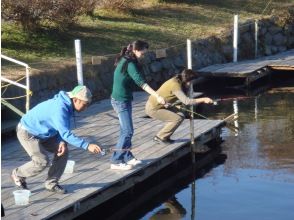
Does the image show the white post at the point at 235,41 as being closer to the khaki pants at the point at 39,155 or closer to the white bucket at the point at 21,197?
the khaki pants at the point at 39,155

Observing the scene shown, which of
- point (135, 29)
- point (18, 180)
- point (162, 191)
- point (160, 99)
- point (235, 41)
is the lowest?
point (162, 191)

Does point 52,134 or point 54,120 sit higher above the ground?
point 54,120

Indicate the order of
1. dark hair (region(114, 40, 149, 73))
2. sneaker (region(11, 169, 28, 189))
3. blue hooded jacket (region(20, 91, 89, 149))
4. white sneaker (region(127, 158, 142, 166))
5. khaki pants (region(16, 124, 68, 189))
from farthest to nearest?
1. white sneaker (region(127, 158, 142, 166))
2. dark hair (region(114, 40, 149, 73))
3. sneaker (region(11, 169, 28, 189))
4. khaki pants (region(16, 124, 68, 189))
5. blue hooded jacket (region(20, 91, 89, 149))

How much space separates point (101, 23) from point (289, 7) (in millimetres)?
9754

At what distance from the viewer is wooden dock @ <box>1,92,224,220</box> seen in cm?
845

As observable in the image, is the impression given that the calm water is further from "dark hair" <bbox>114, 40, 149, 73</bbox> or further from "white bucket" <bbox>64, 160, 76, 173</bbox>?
"dark hair" <bbox>114, 40, 149, 73</bbox>

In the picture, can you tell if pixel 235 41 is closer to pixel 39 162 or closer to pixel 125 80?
pixel 125 80

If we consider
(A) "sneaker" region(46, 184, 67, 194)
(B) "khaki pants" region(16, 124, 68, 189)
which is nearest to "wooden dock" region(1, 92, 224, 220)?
(A) "sneaker" region(46, 184, 67, 194)

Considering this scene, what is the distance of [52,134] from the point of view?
835 centimetres

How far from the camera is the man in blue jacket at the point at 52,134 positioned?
309 inches

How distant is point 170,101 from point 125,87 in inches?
67.7

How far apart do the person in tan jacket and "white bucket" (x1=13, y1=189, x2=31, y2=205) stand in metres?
3.34

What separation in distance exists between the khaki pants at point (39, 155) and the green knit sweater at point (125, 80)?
158cm

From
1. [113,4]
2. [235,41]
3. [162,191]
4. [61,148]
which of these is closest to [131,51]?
[61,148]
